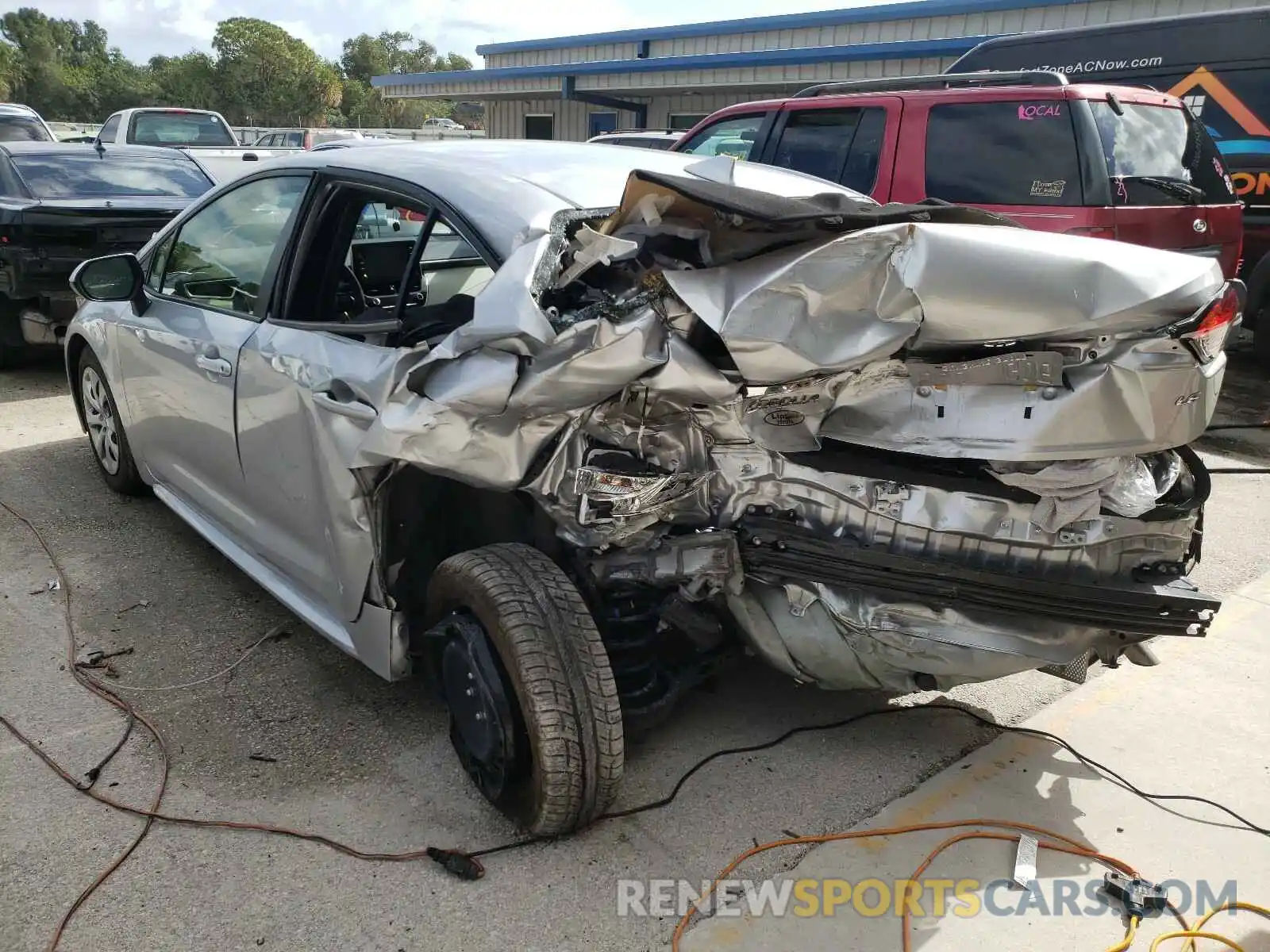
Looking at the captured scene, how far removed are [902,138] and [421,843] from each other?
5.10m

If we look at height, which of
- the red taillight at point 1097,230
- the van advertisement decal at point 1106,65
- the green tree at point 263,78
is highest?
the green tree at point 263,78

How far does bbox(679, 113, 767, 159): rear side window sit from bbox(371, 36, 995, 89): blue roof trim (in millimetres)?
6050

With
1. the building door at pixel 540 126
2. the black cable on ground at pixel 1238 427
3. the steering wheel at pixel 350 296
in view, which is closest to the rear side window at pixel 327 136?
the building door at pixel 540 126

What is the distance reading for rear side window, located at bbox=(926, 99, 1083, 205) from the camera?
5.49 meters

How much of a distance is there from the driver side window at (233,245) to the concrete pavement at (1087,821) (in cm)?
256

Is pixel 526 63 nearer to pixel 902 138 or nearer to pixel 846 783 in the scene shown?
pixel 902 138

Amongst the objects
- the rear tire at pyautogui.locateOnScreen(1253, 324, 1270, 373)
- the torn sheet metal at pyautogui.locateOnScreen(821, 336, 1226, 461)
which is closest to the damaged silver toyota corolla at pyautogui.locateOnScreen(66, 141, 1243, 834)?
the torn sheet metal at pyautogui.locateOnScreen(821, 336, 1226, 461)

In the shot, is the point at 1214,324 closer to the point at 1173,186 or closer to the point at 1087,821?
the point at 1087,821

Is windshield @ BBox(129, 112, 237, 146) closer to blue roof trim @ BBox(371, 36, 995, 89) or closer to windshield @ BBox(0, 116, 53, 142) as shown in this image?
windshield @ BBox(0, 116, 53, 142)

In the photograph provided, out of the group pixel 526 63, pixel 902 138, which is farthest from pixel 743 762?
pixel 526 63

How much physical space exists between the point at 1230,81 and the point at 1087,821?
7092mm

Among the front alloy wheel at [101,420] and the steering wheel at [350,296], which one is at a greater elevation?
the steering wheel at [350,296]

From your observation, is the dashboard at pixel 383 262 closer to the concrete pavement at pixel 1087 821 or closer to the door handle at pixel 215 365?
the door handle at pixel 215 365

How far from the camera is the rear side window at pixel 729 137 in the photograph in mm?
7004
